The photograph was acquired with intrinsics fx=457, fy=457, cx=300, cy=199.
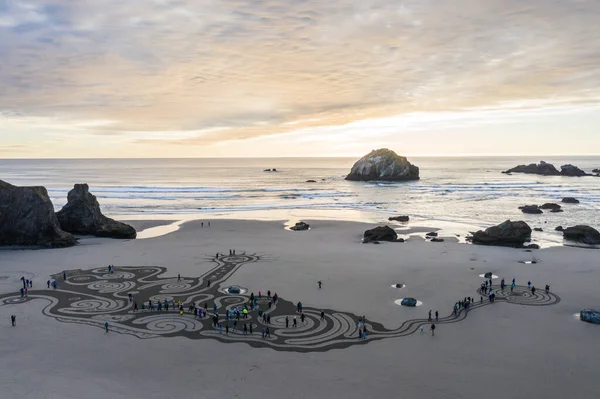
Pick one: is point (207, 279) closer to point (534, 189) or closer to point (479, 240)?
point (479, 240)

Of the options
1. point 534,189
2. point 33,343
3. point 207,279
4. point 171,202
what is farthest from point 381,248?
point 534,189

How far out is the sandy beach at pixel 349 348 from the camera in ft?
84.9

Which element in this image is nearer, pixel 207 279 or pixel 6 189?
pixel 207 279

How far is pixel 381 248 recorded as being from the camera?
2452 inches

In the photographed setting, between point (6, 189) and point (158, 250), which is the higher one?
point (6, 189)

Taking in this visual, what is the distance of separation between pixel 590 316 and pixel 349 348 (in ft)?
63.8

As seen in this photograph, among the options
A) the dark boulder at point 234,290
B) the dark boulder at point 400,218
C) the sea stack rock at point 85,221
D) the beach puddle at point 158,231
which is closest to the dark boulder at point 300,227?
the dark boulder at point 400,218

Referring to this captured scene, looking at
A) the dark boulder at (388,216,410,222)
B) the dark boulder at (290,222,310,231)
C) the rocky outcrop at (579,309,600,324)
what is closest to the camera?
the rocky outcrop at (579,309,600,324)

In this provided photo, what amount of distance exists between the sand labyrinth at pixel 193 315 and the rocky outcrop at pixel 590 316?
4222 mm

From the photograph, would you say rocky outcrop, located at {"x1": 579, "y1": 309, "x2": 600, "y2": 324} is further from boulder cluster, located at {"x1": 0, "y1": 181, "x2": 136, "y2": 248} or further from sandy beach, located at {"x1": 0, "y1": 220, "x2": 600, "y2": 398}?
boulder cluster, located at {"x1": 0, "y1": 181, "x2": 136, "y2": 248}

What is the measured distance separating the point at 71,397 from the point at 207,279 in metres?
23.1

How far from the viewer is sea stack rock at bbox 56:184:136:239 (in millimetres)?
70062

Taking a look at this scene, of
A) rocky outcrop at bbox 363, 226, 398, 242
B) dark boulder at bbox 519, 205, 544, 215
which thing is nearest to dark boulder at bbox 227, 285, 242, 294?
rocky outcrop at bbox 363, 226, 398, 242

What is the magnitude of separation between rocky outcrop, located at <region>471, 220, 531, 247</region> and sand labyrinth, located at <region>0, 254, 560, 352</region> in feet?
67.7
